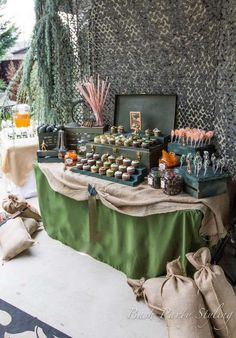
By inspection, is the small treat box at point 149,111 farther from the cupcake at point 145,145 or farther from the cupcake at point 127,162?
the cupcake at point 127,162

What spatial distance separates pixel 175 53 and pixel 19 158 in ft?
5.67

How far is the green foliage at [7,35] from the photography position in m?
6.02

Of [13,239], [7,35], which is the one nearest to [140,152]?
[13,239]

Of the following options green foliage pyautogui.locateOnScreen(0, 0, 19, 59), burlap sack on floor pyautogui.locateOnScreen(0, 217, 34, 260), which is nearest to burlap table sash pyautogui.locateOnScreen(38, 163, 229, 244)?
burlap sack on floor pyautogui.locateOnScreen(0, 217, 34, 260)

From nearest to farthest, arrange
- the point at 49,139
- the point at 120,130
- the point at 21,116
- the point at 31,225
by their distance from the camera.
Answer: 1. the point at 120,130
2. the point at 49,139
3. the point at 31,225
4. the point at 21,116

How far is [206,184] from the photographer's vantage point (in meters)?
1.53

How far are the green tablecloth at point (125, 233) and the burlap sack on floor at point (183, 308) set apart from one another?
0.66 ft

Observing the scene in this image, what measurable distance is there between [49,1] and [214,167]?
205cm

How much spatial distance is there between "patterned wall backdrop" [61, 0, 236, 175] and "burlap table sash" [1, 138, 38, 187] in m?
0.88

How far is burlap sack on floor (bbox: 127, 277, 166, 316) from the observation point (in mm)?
1589

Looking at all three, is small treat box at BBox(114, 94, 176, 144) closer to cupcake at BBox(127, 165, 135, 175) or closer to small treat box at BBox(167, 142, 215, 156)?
small treat box at BBox(167, 142, 215, 156)

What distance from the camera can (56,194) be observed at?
7.15 feet

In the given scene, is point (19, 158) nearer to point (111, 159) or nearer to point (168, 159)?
point (111, 159)

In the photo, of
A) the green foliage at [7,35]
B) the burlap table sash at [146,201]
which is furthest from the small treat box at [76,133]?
the green foliage at [7,35]
